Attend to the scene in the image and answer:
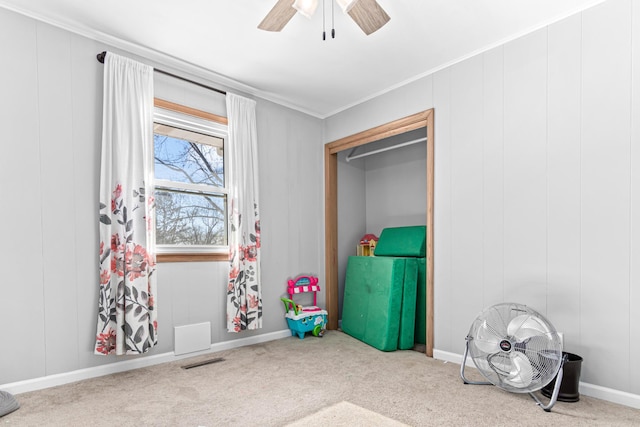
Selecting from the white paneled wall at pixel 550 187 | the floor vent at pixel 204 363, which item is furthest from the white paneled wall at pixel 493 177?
the floor vent at pixel 204 363

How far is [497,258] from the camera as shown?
9.42ft

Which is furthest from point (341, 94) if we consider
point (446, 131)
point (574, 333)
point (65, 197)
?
point (574, 333)

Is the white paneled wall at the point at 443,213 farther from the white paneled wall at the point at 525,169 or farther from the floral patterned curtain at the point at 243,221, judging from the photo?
the floral patterned curtain at the point at 243,221

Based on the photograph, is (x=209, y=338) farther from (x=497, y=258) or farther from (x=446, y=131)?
(x=446, y=131)

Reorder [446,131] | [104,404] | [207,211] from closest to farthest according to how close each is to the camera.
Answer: [104,404] → [446,131] → [207,211]

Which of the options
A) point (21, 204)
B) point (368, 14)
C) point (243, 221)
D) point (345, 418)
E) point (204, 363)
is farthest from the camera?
point (243, 221)

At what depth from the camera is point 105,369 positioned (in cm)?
273

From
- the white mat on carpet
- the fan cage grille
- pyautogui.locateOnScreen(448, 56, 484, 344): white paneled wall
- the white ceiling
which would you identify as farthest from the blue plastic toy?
the white ceiling

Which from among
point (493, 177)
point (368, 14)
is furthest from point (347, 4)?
point (493, 177)

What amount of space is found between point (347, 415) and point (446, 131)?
2309mm

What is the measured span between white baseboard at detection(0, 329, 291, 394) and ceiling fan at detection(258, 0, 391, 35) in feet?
8.33

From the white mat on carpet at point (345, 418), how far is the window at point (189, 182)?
1.75 metres

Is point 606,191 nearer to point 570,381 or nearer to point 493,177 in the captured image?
point 493,177

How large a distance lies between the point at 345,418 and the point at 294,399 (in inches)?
15.4
